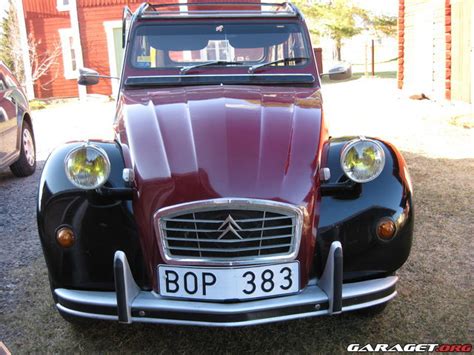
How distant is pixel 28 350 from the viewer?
3115mm

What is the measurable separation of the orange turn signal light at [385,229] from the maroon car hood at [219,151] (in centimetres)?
37

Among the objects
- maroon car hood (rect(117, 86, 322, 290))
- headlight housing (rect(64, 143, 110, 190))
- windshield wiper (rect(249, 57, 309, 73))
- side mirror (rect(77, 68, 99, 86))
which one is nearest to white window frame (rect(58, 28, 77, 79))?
side mirror (rect(77, 68, 99, 86))

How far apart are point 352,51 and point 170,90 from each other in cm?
4308

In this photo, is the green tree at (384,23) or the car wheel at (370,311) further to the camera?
the green tree at (384,23)

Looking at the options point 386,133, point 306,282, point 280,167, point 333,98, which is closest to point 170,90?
point 280,167

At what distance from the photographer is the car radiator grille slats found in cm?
264

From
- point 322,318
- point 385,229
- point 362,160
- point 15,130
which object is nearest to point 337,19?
point 15,130

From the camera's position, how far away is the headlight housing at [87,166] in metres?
2.82

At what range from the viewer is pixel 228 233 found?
2643mm

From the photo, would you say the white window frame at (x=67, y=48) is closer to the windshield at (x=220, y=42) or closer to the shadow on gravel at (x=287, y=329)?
the windshield at (x=220, y=42)

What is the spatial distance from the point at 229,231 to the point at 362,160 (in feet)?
2.75
